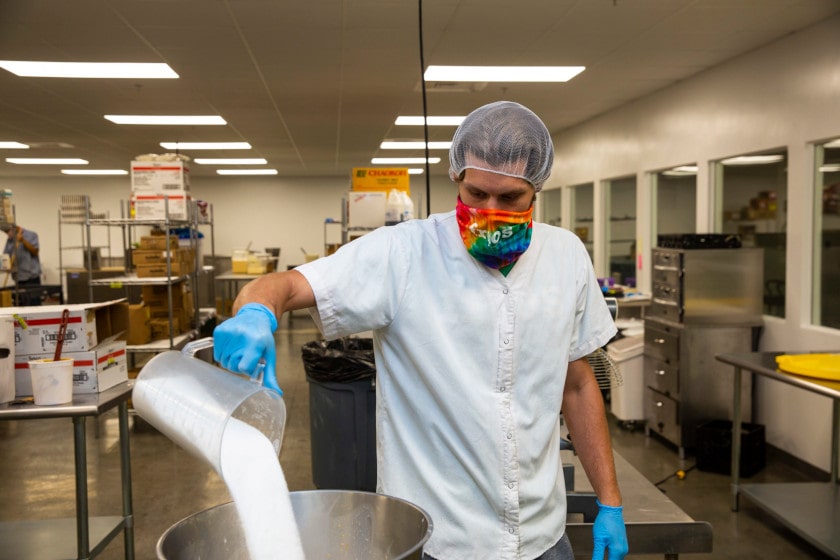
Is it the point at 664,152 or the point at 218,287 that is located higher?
the point at 664,152

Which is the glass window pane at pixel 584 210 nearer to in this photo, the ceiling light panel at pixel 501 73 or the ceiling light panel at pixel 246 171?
the ceiling light panel at pixel 501 73

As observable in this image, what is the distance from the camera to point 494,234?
125cm

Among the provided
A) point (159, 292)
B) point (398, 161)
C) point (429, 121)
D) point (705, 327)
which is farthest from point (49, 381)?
point (398, 161)

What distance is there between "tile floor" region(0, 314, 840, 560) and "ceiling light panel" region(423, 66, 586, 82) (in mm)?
2642

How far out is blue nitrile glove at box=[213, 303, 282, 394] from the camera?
0.94 metres

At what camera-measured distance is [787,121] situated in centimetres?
454

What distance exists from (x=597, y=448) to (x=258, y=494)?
770 mm

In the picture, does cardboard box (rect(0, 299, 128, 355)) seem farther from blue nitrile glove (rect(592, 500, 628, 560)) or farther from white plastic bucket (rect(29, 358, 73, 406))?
blue nitrile glove (rect(592, 500, 628, 560))

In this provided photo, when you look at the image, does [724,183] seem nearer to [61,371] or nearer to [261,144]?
[61,371]

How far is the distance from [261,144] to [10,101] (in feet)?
11.6

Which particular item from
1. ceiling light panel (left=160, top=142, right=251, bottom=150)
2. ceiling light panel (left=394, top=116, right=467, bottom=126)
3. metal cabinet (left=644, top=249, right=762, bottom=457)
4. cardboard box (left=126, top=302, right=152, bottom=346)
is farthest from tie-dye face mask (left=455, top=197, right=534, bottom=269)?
ceiling light panel (left=160, top=142, right=251, bottom=150)

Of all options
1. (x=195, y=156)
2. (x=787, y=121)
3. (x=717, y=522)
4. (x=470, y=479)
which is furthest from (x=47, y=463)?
(x=195, y=156)

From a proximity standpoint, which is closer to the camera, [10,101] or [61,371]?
[61,371]

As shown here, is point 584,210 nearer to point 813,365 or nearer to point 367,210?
point 367,210
